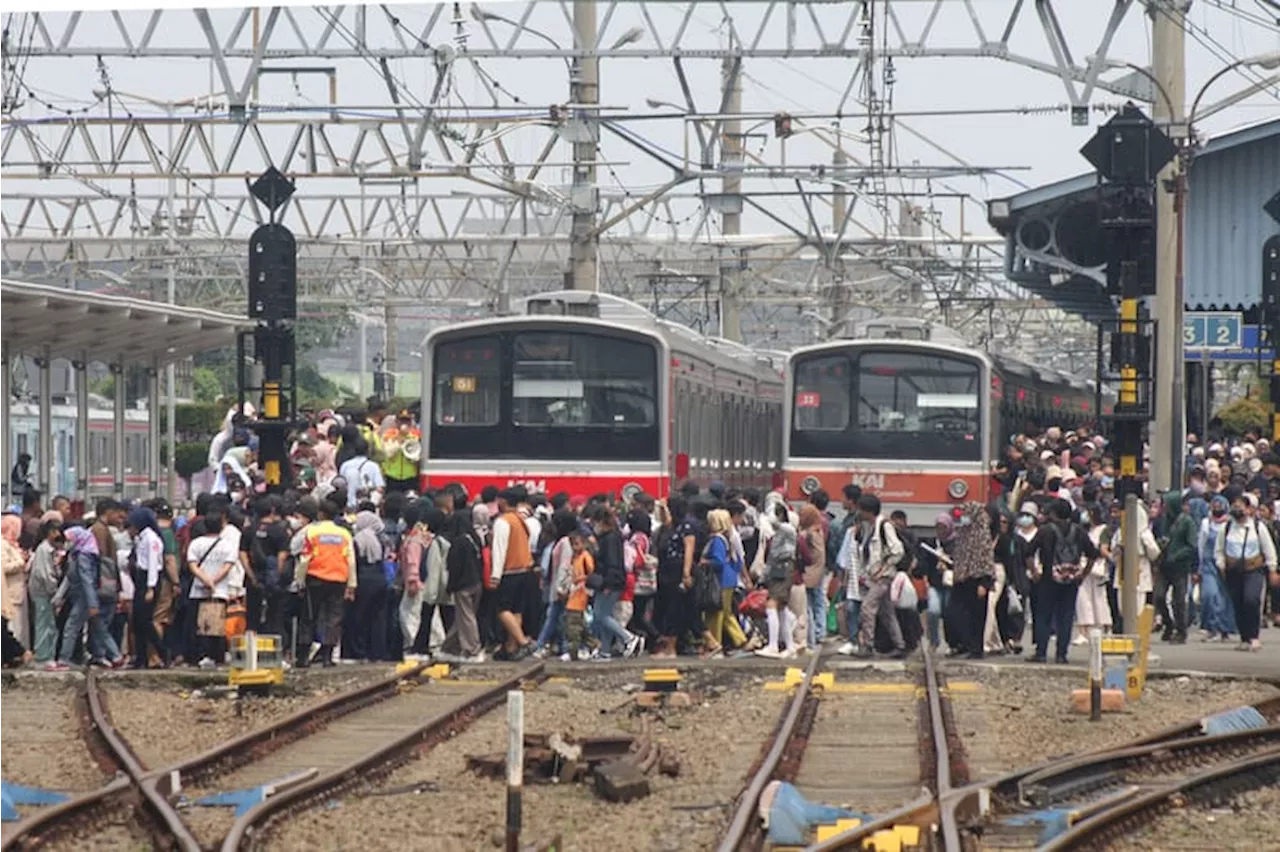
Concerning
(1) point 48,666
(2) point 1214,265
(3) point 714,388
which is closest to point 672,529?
(1) point 48,666

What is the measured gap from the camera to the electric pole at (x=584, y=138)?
25703mm

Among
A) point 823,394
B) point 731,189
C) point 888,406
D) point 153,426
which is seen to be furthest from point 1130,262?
point 731,189

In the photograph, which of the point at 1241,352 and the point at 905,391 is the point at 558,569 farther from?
the point at 1241,352

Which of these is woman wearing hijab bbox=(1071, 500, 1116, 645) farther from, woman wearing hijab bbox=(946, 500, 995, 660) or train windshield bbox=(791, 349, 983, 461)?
train windshield bbox=(791, 349, 983, 461)

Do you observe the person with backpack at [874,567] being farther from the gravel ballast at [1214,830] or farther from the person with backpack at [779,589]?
the gravel ballast at [1214,830]

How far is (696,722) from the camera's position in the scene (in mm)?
15594

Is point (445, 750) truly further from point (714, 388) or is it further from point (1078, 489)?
point (714, 388)

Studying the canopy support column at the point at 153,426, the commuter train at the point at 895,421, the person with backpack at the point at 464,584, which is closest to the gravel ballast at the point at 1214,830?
the person with backpack at the point at 464,584

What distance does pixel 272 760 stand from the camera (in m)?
13.6

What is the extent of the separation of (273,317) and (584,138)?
22.5ft

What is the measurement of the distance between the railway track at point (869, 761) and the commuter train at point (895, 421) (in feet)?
29.8

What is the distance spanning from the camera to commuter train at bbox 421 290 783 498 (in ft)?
80.2

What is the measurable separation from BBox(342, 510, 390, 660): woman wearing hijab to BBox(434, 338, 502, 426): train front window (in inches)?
198

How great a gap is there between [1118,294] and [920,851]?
9.66m
